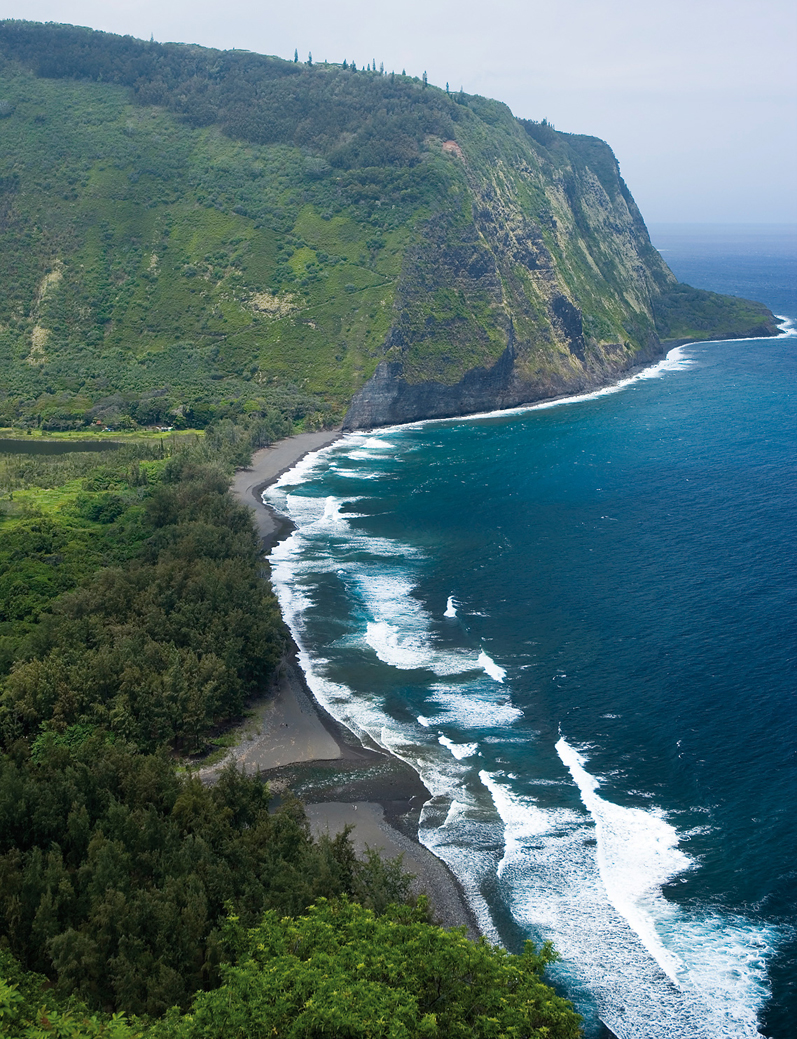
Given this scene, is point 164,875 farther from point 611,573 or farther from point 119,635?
point 611,573

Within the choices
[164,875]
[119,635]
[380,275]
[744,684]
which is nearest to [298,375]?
[380,275]

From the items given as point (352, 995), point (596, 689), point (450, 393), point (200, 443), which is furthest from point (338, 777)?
point (450, 393)

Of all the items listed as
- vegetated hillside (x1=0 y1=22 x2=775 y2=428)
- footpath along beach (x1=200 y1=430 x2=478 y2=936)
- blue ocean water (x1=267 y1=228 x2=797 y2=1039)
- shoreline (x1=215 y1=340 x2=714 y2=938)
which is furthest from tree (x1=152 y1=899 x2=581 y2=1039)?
vegetated hillside (x1=0 y1=22 x2=775 y2=428)

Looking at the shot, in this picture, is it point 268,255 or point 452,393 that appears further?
point 268,255

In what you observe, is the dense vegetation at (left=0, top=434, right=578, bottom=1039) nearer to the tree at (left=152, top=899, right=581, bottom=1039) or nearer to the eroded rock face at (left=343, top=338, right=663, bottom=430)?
the tree at (left=152, top=899, right=581, bottom=1039)

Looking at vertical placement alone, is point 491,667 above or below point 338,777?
above

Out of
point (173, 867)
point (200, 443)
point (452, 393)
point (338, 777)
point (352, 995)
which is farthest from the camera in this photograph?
point (452, 393)

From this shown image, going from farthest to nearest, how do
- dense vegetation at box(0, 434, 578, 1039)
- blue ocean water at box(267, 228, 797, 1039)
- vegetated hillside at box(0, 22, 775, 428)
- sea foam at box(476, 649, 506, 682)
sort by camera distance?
vegetated hillside at box(0, 22, 775, 428) < sea foam at box(476, 649, 506, 682) < blue ocean water at box(267, 228, 797, 1039) < dense vegetation at box(0, 434, 578, 1039)

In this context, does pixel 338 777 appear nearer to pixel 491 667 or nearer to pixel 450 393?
pixel 491 667
